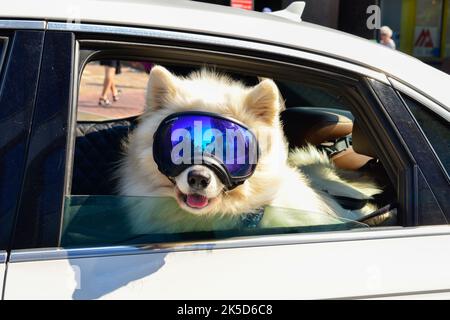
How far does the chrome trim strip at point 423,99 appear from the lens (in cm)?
185

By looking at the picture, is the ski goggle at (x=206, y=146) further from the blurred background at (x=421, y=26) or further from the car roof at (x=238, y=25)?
the blurred background at (x=421, y=26)

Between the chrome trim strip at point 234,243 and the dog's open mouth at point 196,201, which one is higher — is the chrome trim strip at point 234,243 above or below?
below

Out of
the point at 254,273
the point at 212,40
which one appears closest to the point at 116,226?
the point at 254,273

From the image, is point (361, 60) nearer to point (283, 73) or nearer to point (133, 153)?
point (283, 73)

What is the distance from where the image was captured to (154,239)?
1726mm

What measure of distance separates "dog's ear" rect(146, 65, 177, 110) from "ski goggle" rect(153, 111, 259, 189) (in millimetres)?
127

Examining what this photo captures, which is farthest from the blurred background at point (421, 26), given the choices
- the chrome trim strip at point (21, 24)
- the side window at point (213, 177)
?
the chrome trim strip at point (21, 24)

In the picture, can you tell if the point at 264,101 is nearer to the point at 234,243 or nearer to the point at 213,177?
the point at 213,177

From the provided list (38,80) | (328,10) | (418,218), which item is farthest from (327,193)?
(328,10)

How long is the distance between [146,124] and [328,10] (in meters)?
8.18

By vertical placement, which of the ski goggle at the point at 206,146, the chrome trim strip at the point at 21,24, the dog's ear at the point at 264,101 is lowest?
the ski goggle at the point at 206,146

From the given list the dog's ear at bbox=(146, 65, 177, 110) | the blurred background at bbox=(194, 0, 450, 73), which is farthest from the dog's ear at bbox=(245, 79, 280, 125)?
the blurred background at bbox=(194, 0, 450, 73)

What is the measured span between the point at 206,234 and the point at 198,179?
0.16m

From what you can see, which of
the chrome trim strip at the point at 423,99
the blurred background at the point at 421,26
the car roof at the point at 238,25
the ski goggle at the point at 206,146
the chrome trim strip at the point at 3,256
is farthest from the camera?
the blurred background at the point at 421,26
